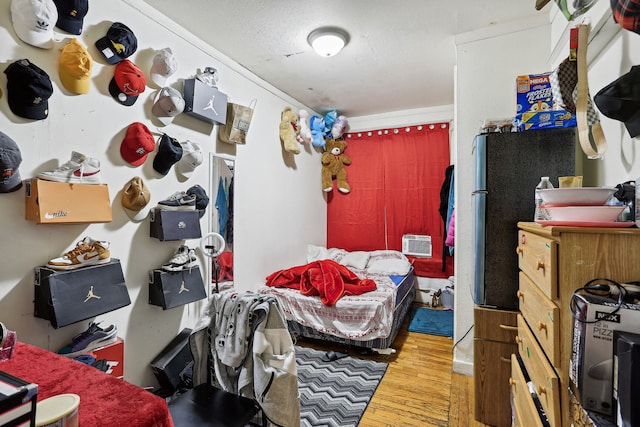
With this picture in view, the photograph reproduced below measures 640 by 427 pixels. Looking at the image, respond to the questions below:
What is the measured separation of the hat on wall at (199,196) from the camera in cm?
231

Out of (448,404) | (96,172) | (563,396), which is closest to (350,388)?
(448,404)

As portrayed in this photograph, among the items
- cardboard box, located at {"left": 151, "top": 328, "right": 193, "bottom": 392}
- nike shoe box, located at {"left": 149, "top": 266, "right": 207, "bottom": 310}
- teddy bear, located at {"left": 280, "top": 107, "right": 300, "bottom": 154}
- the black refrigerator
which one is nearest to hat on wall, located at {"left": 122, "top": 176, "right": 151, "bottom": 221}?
nike shoe box, located at {"left": 149, "top": 266, "right": 207, "bottom": 310}

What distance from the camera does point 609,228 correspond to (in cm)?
88

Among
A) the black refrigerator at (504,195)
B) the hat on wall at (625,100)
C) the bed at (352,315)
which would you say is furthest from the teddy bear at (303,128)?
the hat on wall at (625,100)

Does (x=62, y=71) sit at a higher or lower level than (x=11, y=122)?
higher

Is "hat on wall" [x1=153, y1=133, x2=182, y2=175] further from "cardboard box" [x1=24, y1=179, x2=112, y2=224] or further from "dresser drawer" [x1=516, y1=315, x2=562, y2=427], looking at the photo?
"dresser drawer" [x1=516, y1=315, x2=562, y2=427]

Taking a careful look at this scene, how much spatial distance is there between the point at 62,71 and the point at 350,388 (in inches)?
106

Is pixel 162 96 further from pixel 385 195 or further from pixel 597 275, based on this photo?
pixel 385 195

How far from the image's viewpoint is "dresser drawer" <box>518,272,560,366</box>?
95cm

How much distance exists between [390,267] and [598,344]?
121 inches

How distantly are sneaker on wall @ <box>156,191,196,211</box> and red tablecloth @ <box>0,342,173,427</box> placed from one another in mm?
1277

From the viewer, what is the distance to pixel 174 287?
2086 mm

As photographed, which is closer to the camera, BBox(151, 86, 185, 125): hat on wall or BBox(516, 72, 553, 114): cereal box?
BBox(516, 72, 553, 114): cereal box

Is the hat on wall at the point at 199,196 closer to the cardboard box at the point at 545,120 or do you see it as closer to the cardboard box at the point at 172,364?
the cardboard box at the point at 172,364
